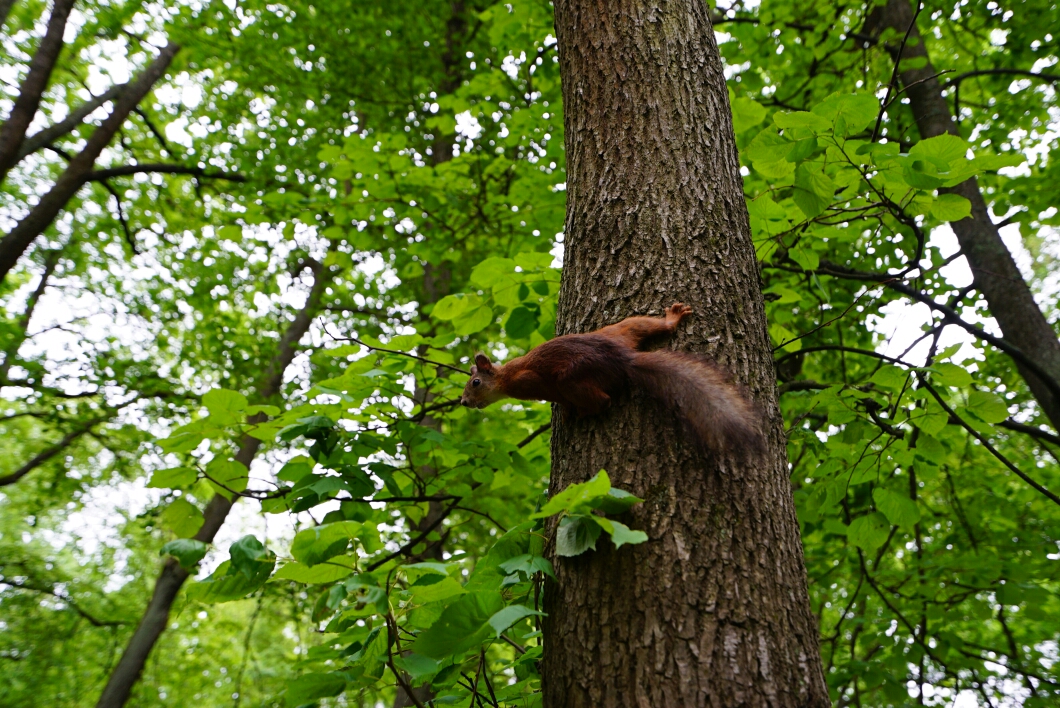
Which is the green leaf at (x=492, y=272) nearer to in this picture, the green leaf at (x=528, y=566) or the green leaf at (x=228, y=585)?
the green leaf at (x=228, y=585)

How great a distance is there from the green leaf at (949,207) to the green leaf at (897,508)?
4.15 ft

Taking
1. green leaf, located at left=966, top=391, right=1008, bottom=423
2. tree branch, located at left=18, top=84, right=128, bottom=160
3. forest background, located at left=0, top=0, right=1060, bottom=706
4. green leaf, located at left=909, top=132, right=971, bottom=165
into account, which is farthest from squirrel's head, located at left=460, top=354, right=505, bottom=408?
tree branch, located at left=18, top=84, right=128, bottom=160

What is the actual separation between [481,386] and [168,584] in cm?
818

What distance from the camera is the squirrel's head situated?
3422 millimetres

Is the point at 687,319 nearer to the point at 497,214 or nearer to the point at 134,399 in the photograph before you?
the point at 497,214

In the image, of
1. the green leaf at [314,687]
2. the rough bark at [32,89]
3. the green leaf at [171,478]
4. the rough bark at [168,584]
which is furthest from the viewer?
the rough bark at [168,584]

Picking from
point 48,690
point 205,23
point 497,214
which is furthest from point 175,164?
point 48,690

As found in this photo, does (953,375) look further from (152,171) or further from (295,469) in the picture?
(152,171)

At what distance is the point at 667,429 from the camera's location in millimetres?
1878

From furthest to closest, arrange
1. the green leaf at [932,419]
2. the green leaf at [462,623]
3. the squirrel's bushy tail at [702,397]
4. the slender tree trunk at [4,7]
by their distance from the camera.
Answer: the slender tree trunk at [4,7] → the green leaf at [932,419] → the squirrel's bushy tail at [702,397] → the green leaf at [462,623]

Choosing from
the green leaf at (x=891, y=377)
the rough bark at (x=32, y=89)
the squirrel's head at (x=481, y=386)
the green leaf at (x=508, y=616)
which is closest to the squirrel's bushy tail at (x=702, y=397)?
the green leaf at (x=508, y=616)

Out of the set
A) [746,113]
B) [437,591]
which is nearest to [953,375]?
[746,113]

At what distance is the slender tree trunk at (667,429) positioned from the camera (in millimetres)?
1580

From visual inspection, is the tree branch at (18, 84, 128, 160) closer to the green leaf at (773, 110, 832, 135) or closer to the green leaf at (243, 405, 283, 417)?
the green leaf at (243, 405, 283, 417)
